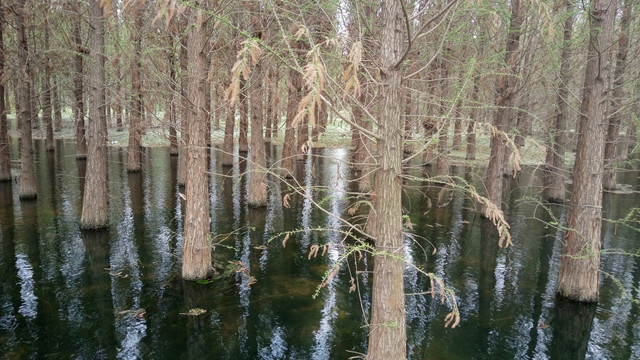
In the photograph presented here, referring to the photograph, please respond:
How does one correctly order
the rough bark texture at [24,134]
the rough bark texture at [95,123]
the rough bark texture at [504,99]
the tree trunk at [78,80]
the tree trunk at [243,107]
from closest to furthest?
the tree trunk at [243,107], the rough bark texture at [95,123], the rough bark texture at [504,99], the rough bark texture at [24,134], the tree trunk at [78,80]

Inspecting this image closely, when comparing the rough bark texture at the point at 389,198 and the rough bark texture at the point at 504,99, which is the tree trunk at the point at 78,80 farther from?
the rough bark texture at the point at 504,99

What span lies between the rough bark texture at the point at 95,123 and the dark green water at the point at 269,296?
1.16 m

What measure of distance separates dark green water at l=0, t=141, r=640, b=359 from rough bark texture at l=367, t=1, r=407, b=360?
0.53 metres

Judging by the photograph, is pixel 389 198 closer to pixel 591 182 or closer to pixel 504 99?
pixel 591 182

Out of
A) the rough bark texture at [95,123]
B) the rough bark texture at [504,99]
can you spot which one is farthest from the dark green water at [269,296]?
the rough bark texture at [504,99]

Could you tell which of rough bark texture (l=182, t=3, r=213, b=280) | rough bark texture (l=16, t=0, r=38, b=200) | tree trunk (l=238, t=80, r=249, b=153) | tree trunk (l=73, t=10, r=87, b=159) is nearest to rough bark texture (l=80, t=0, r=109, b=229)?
tree trunk (l=73, t=10, r=87, b=159)

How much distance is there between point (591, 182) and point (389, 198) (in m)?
6.75

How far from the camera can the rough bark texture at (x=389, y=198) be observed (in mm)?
4832

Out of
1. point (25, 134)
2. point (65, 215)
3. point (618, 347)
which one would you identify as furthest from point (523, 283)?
point (25, 134)

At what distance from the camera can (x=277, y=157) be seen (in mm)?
31516

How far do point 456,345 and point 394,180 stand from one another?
4812 millimetres

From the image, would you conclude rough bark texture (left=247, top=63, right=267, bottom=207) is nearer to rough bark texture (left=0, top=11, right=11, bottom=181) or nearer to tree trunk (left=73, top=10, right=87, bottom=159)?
tree trunk (left=73, top=10, right=87, bottom=159)

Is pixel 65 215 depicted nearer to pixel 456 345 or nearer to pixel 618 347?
pixel 456 345

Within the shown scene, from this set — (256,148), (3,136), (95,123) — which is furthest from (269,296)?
(3,136)
